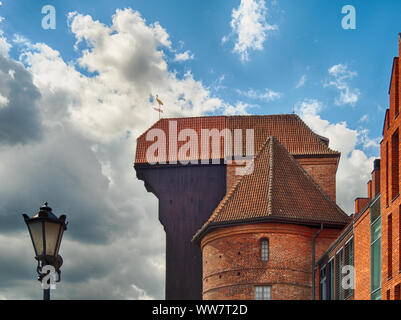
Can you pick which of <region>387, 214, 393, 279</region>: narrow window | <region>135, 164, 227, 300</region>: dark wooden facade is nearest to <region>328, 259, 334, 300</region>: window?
<region>387, 214, 393, 279</region>: narrow window

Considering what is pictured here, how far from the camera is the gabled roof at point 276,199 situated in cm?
3231

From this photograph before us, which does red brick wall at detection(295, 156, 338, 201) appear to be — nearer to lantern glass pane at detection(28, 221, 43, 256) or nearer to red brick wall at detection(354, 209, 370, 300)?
red brick wall at detection(354, 209, 370, 300)

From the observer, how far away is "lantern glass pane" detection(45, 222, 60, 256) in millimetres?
9305

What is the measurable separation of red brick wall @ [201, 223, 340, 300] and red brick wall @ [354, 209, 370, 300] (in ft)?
25.1

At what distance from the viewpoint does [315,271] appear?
31641 millimetres

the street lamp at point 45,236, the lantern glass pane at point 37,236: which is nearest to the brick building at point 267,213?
the street lamp at point 45,236

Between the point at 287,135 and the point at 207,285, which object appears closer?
the point at 207,285

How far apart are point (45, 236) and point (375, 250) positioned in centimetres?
1424

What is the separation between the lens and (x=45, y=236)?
9.30m

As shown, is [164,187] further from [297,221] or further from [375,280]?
[375,280]

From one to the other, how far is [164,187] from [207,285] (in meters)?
9.13
